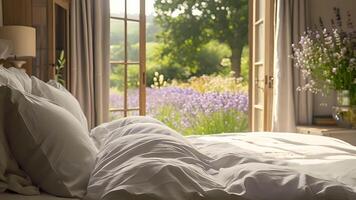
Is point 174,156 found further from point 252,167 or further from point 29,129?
point 29,129

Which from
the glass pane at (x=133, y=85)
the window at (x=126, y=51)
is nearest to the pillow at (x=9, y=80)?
the window at (x=126, y=51)

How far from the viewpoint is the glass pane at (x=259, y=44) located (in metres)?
5.16

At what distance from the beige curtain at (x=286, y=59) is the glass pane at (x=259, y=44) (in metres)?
0.29

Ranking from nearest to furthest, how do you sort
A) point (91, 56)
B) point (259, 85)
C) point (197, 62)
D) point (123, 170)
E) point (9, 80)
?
point (123, 170) < point (9, 80) < point (91, 56) < point (259, 85) < point (197, 62)

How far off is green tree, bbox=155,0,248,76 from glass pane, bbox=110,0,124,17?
18.9 ft

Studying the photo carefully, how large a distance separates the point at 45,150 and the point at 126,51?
11.4ft

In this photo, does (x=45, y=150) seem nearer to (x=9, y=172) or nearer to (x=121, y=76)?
(x=9, y=172)

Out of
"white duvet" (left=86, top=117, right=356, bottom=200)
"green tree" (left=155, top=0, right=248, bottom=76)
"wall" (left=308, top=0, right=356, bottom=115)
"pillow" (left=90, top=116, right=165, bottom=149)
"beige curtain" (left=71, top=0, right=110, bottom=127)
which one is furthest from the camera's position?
"green tree" (left=155, top=0, right=248, bottom=76)

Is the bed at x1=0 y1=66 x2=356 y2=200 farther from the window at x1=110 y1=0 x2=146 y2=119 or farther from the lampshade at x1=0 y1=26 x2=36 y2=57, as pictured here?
the window at x1=110 y1=0 x2=146 y2=119

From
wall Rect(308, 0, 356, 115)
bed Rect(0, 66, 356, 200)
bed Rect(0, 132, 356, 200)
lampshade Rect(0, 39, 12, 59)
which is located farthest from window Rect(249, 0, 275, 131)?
bed Rect(0, 66, 356, 200)

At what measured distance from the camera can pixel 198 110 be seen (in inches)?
345

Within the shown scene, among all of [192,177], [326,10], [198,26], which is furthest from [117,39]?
[198,26]

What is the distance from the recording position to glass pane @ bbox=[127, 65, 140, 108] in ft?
16.5

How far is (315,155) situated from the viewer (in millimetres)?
2289
